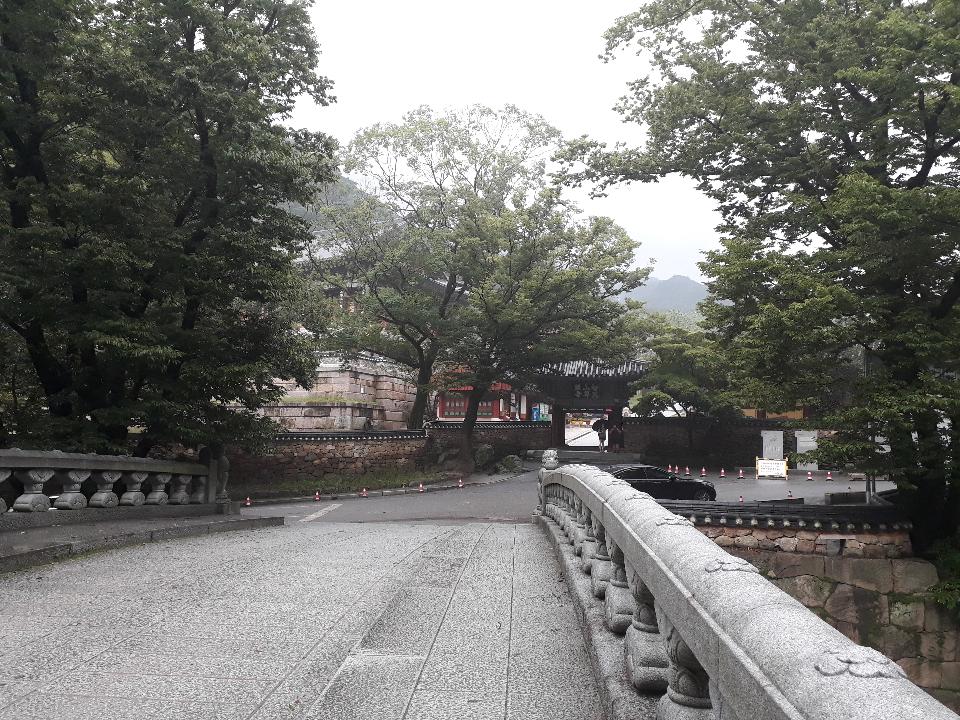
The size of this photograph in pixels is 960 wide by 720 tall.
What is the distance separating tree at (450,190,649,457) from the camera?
1039 inches

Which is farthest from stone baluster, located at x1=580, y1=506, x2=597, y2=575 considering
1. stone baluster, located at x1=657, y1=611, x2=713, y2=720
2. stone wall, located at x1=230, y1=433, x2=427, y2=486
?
stone wall, located at x1=230, y1=433, x2=427, y2=486

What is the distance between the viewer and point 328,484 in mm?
26906

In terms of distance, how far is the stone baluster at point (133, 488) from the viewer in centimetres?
Result: 1065

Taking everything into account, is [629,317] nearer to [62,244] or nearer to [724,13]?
[724,13]

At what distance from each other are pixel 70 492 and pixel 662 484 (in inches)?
610

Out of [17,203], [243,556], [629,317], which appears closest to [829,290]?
[243,556]

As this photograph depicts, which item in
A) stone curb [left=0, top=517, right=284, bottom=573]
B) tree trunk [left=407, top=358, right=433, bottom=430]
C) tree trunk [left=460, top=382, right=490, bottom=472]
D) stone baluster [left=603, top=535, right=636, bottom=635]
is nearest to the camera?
stone baluster [left=603, top=535, right=636, bottom=635]

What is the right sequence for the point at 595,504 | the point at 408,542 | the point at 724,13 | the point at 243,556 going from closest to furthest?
the point at 595,504 < the point at 243,556 < the point at 408,542 < the point at 724,13

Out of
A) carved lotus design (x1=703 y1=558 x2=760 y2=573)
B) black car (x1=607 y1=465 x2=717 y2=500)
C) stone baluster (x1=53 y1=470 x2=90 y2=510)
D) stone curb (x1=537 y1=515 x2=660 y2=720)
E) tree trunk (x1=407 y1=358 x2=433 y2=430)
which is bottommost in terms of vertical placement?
black car (x1=607 y1=465 x2=717 y2=500)

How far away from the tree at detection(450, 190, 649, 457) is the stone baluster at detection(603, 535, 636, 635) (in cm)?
2174

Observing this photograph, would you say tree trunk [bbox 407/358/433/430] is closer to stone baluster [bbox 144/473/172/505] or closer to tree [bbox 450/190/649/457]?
tree [bbox 450/190/649/457]

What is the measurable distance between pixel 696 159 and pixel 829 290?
6.12m

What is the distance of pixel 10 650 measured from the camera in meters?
3.96

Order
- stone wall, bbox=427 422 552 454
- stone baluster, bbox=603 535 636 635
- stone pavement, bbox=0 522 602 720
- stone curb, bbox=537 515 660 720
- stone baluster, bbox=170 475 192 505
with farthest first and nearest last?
stone wall, bbox=427 422 552 454
stone baluster, bbox=170 475 192 505
stone baluster, bbox=603 535 636 635
stone pavement, bbox=0 522 602 720
stone curb, bbox=537 515 660 720
